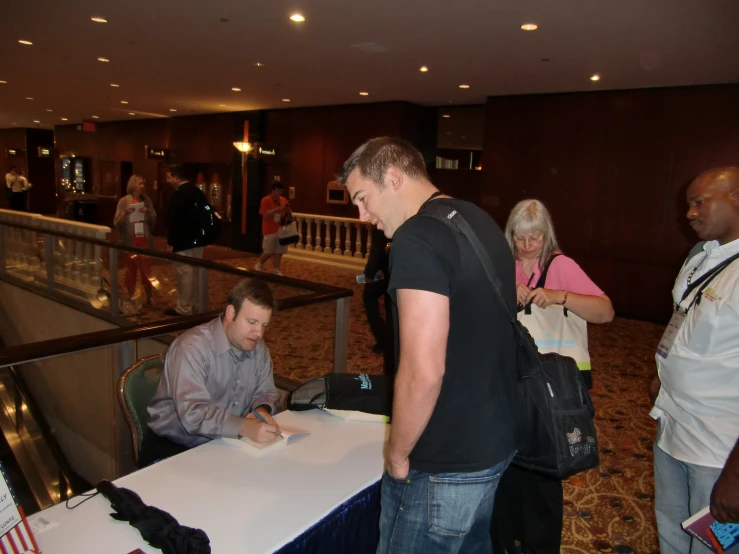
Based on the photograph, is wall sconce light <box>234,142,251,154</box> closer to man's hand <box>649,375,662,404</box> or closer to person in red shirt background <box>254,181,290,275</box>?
person in red shirt background <box>254,181,290,275</box>

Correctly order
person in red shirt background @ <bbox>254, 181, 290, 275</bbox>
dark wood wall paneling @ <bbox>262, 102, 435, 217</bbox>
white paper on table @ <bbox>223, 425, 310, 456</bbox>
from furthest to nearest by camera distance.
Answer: dark wood wall paneling @ <bbox>262, 102, 435, 217</bbox>
person in red shirt background @ <bbox>254, 181, 290, 275</bbox>
white paper on table @ <bbox>223, 425, 310, 456</bbox>

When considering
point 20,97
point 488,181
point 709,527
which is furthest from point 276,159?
point 709,527

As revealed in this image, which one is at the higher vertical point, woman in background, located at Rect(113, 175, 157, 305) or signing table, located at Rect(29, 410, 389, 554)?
woman in background, located at Rect(113, 175, 157, 305)

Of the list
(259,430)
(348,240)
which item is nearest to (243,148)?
(348,240)

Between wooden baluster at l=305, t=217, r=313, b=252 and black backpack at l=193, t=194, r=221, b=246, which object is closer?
black backpack at l=193, t=194, r=221, b=246

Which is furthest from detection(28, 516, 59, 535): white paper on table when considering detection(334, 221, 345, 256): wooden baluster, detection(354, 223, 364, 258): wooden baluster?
detection(334, 221, 345, 256): wooden baluster

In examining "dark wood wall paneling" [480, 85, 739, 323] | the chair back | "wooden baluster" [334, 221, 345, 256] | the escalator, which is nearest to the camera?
the chair back

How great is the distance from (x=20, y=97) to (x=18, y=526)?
48.8 feet

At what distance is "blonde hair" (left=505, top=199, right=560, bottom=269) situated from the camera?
221 cm

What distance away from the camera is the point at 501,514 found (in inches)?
78.7

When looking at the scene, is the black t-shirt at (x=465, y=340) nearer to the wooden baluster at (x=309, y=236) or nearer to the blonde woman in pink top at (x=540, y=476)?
the blonde woman in pink top at (x=540, y=476)

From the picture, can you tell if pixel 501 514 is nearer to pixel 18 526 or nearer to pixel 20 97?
pixel 18 526

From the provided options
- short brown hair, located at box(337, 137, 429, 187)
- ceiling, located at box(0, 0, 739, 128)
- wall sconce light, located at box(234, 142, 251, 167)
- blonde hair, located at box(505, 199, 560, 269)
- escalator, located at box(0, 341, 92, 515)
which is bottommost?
escalator, located at box(0, 341, 92, 515)

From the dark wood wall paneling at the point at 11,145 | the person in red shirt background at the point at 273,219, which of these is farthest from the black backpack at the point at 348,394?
A: the dark wood wall paneling at the point at 11,145
